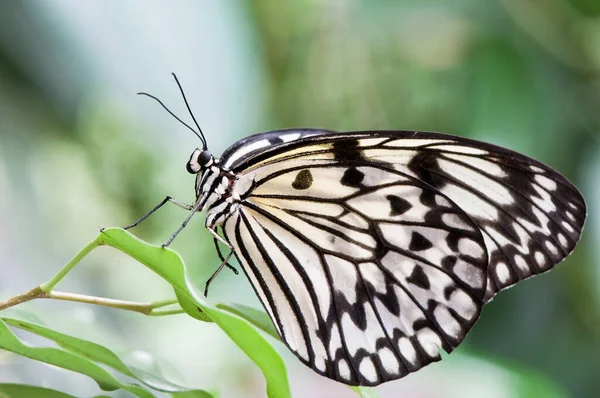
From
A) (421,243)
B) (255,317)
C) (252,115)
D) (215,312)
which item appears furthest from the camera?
(252,115)

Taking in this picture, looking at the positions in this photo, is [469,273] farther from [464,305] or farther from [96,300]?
[96,300]

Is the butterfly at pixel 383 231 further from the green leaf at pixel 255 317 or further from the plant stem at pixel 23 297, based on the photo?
the plant stem at pixel 23 297

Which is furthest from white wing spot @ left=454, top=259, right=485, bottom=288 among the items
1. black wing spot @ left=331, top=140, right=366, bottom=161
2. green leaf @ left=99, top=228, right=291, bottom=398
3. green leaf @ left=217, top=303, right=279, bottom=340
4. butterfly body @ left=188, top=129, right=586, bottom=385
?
green leaf @ left=99, top=228, right=291, bottom=398

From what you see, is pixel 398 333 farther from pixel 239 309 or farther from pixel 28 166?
pixel 28 166

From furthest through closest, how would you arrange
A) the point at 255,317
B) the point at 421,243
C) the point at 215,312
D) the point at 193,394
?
1. the point at 421,243
2. the point at 255,317
3. the point at 193,394
4. the point at 215,312

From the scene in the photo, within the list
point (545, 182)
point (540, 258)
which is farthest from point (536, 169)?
point (540, 258)

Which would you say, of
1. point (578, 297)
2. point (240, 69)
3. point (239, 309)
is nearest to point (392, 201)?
point (239, 309)

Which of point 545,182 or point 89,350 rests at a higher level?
point 545,182
